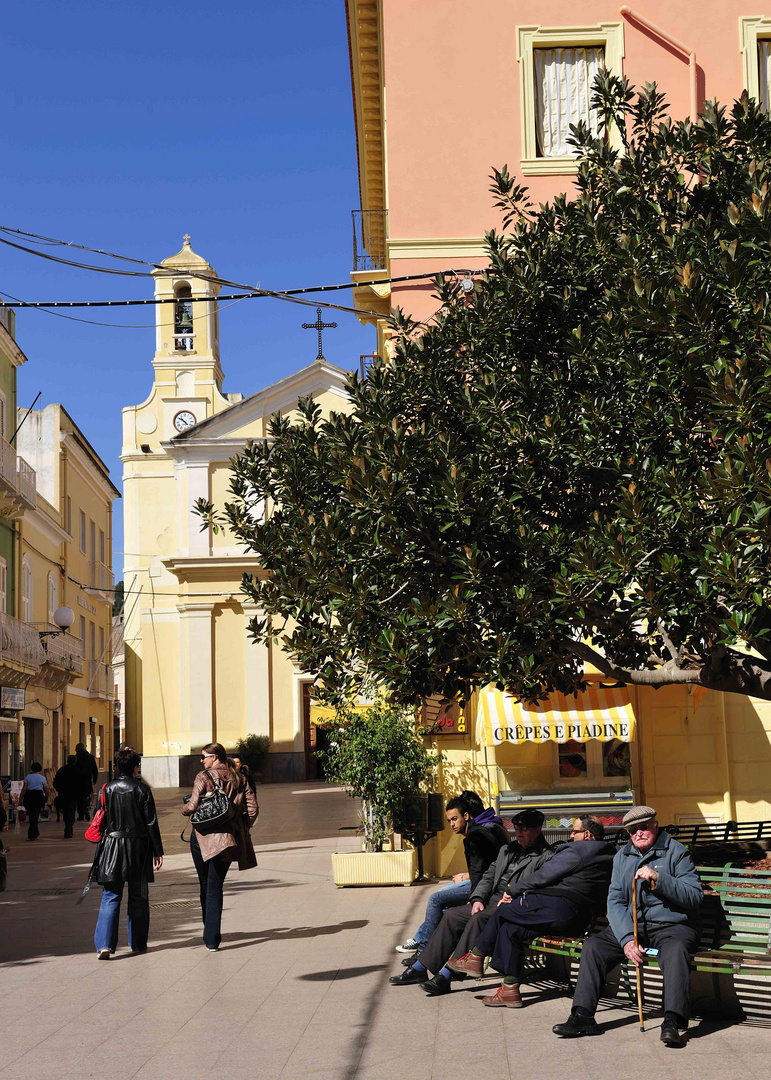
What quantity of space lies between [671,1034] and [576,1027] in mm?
554

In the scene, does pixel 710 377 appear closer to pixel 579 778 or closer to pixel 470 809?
pixel 470 809

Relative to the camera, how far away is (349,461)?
7.98 metres

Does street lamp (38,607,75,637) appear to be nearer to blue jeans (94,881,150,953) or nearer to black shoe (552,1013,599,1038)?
blue jeans (94,881,150,953)

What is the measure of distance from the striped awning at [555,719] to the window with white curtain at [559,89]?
6.88 meters

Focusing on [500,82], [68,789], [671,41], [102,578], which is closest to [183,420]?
[102,578]

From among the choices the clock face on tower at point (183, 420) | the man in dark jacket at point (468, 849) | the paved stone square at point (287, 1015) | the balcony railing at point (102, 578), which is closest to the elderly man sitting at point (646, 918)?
the paved stone square at point (287, 1015)

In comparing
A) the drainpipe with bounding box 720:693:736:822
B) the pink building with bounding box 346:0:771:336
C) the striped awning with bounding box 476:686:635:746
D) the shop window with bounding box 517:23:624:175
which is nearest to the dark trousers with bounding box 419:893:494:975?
the striped awning with bounding box 476:686:635:746

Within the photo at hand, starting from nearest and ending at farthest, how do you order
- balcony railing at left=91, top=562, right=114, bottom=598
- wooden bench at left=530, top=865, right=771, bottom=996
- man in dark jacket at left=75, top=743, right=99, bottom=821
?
wooden bench at left=530, top=865, right=771, bottom=996 < man in dark jacket at left=75, top=743, right=99, bottom=821 < balcony railing at left=91, top=562, right=114, bottom=598

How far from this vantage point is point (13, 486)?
3152cm

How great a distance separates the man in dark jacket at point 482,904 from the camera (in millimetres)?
8055

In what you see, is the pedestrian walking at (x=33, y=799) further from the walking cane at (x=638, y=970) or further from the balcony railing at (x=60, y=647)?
the walking cane at (x=638, y=970)

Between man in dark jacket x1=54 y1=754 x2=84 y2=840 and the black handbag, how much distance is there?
49.2 feet

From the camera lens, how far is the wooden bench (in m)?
6.88

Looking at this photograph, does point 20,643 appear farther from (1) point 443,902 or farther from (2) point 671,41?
(1) point 443,902
